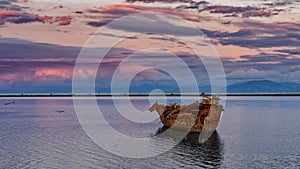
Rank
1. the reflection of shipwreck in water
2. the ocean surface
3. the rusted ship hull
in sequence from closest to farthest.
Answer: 1. the ocean surface
2. the rusted ship hull
3. the reflection of shipwreck in water

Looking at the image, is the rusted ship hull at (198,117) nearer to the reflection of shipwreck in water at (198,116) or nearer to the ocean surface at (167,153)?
the reflection of shipwreck in water at (198,116)

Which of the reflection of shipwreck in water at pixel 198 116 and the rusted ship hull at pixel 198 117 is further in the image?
the reflection of shipwreck in water at pixel 198 116

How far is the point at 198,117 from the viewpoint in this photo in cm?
10044

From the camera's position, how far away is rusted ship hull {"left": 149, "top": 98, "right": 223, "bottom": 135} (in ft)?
325

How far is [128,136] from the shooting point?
94.8 meters

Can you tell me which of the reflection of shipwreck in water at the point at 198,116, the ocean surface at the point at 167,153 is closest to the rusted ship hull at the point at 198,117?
the reflection of shipwreck in water at the point at 198,116

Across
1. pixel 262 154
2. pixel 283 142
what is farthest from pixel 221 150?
pixel 283 142

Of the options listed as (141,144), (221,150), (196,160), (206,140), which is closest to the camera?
(196,160)

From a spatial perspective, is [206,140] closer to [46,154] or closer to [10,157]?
[46,154]

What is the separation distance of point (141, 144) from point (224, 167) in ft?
86.1

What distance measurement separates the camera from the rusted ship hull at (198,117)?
99.1 meters

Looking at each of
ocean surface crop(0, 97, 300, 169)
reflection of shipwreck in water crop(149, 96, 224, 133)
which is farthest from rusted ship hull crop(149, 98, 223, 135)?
ocean surface crop(0, 97, 300, 169)

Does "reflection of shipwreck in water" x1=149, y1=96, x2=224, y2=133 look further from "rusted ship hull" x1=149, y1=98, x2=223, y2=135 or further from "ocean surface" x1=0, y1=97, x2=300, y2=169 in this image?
"ocean surface" x1=0, y1=97, x2=300, y2=169

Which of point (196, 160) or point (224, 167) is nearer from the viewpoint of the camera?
point (224, 167)
